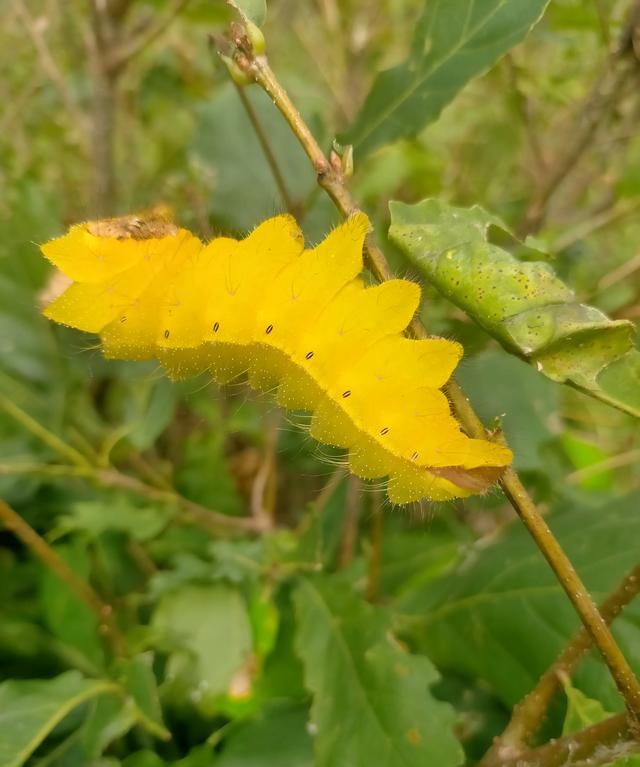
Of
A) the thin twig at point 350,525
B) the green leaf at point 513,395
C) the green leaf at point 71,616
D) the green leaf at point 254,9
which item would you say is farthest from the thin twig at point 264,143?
the green leaf at point 71,616

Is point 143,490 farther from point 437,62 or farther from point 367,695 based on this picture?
point 437,62

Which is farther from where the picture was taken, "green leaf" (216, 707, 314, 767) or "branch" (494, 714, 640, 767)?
"green leaf" (216, 707, 314, 767)

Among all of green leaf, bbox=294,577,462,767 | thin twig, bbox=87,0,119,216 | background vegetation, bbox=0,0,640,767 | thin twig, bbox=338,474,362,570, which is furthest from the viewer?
thin twig, bbox=87,0,119,216

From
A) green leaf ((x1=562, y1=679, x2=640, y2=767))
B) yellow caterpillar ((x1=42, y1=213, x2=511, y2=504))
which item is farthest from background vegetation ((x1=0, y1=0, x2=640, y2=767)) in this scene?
yellow caterpillar ((x1=42, y1=213, x2=511, y2=504))

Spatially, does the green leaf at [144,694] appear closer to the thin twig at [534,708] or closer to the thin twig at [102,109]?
the thin twig at [534,708]

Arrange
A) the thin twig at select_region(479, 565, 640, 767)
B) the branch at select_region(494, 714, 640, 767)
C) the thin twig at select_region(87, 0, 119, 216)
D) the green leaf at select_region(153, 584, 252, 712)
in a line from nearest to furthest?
the branch at select_region(494, 714, 640, 767) → the thin twig at select_region(479, 565, 640, 767) → the green leaf at select_region(153, 584, 252, 712) → the thin twig at select_region(87, 0, 119, 216)

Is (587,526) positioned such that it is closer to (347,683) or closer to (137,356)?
(347,683)

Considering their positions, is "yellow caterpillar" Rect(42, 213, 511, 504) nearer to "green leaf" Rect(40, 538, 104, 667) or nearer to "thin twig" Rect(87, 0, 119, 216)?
"green leaf" Rect(40, 538, 104, 667)
